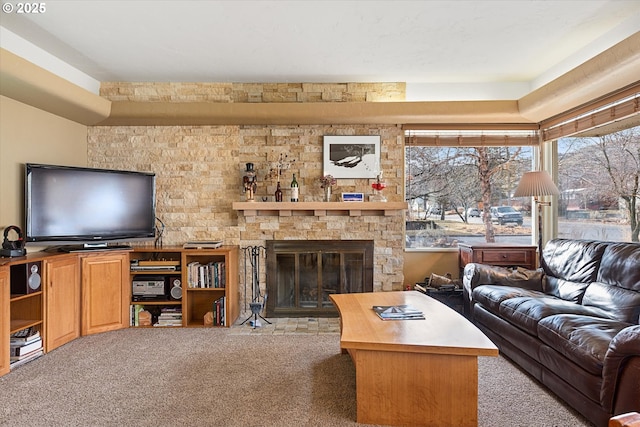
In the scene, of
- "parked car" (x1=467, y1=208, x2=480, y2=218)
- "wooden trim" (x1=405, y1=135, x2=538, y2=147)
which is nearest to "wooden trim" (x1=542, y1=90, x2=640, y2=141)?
"wooden trim" (x1=405, y1=135, x2=538, y2=147)

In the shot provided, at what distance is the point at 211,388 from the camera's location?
8.23ft

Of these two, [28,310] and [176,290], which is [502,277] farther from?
[28,310]

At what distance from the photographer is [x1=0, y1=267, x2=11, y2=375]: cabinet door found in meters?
2.73

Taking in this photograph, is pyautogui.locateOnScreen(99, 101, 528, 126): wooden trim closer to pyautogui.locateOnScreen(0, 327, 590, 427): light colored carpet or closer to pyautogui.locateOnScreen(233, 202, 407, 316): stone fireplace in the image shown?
pyautogui.locateOnScreen(233, 202, 407, 316): stone fireplace

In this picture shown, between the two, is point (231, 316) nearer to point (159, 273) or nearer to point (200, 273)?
point (200, 273)

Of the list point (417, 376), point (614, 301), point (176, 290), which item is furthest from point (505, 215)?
point (176, 290)

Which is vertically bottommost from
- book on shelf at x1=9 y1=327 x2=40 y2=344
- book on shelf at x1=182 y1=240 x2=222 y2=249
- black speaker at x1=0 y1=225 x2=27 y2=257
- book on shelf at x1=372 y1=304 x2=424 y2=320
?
book on shelf at x1=9 y1=327 x2=40 y2=344

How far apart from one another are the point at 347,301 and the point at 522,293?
155 centimetres

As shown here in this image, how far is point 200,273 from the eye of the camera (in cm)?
396

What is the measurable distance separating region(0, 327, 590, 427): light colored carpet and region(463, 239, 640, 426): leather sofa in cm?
19

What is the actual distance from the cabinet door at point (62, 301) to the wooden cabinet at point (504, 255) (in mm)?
4095

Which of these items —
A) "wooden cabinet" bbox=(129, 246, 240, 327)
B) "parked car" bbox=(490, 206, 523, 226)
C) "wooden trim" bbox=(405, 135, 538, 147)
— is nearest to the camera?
"wooden cabinet" bbox=(129, 246, 240, 327)

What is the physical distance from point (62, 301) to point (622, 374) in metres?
4.15

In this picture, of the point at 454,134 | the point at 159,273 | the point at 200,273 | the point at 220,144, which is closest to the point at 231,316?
the point at 200,273
